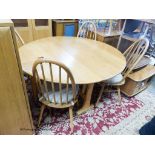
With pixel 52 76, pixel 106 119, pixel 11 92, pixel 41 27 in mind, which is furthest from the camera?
pixel 41 27

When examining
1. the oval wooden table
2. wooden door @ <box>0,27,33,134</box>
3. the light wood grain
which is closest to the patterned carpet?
the oval wooden table

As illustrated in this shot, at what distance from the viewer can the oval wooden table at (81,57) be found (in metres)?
1.21

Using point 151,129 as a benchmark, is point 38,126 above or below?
below

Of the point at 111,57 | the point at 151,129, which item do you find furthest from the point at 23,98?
the point at 151,129

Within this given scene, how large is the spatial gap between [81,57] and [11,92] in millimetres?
812

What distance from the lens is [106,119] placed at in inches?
64.9

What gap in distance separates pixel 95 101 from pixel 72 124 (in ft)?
1.78

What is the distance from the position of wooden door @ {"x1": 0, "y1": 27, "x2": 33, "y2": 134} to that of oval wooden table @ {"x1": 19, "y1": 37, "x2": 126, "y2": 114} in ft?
0.92

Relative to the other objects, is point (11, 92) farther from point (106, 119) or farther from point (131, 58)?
point (131, 58)

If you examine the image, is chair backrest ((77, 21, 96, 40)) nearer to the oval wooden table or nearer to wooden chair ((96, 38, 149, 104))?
the oval wooden table

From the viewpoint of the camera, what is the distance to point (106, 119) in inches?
64.9

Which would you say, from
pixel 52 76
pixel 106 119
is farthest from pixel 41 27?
pixel 106 119

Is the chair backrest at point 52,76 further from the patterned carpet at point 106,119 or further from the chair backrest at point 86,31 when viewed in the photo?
the chair backrest at point 86,31
